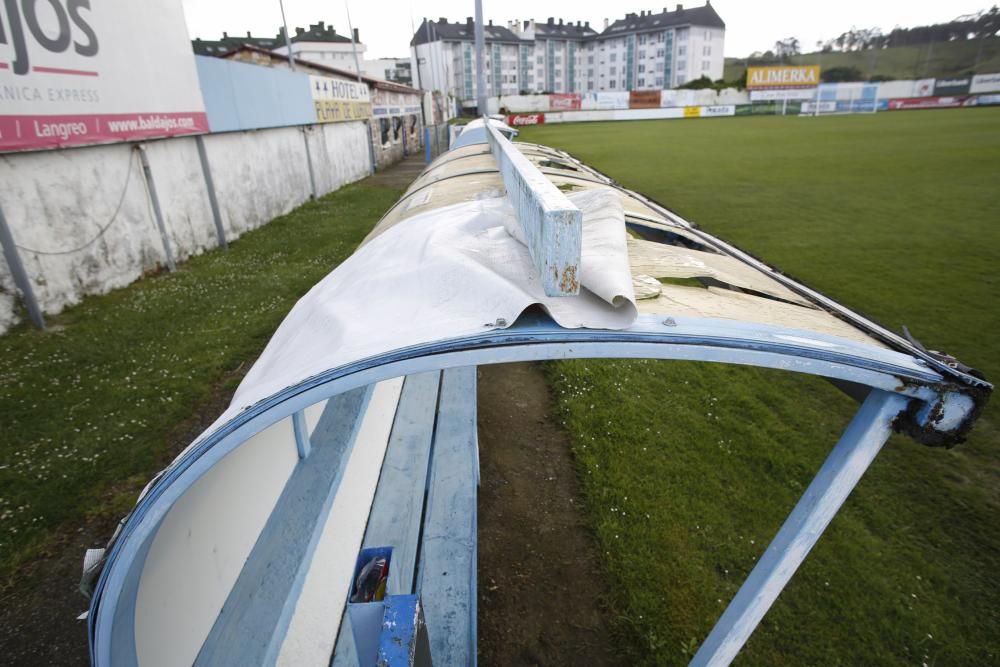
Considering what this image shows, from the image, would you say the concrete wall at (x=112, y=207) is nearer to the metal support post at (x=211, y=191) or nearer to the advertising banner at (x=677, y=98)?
the metal support post at (x=211, y=191)

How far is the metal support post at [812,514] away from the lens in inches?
64.7

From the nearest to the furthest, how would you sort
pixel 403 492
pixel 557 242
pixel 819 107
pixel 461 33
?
pixel 557 242, pixel 403 492, pixel 819 107, pixel 461 33

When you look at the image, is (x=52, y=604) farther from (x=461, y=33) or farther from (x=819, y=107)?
(x=461, y=33)

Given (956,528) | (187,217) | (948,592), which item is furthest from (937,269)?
(187,217)

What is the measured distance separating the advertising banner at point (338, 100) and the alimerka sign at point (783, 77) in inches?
1821

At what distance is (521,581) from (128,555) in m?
2.30

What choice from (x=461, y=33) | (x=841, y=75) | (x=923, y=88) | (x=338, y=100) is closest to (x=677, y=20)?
(x=841, y=75)

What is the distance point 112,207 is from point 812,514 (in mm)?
9639

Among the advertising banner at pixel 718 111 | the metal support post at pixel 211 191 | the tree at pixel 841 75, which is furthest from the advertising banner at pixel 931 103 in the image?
the metal support post at pixel 211 191

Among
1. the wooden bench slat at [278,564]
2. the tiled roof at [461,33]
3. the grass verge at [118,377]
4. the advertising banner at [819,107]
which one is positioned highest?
the tiled roof at [461,33]

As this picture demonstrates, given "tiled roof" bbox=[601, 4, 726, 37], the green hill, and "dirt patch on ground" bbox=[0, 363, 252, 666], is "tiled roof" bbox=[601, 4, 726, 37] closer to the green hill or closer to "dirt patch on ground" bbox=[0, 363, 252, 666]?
the green hill

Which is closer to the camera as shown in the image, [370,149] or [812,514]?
[812,514]

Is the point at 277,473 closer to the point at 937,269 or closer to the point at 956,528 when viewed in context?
the point at 956,528

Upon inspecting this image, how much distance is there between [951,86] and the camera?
50469mm
